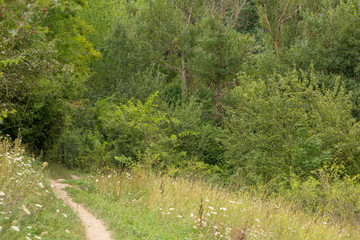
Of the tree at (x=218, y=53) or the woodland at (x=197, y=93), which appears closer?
the woodland at (x=197, y=93)

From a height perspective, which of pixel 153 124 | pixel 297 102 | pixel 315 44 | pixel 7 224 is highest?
pixel 315 44

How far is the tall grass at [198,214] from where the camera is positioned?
6.51m

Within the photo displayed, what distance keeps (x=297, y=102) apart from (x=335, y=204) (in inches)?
254

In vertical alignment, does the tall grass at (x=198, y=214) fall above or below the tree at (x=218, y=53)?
below

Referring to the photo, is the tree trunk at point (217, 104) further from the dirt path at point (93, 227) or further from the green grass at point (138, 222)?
the dirt path at point (93, 227)

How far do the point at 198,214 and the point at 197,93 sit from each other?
21127 mm

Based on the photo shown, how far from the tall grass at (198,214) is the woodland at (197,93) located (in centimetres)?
180

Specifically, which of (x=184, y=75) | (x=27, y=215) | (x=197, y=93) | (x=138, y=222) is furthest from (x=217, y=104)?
(x=27, y=215)

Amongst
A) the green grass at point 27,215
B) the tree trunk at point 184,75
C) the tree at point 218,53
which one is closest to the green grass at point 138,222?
the green grass at point 27,215

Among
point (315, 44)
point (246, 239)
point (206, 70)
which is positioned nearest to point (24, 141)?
point (246, 239)

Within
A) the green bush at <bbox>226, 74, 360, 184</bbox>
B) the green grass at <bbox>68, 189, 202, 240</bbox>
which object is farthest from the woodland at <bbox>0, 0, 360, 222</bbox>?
the green grass at <bbox>68, 189, 202, 240</bbox>

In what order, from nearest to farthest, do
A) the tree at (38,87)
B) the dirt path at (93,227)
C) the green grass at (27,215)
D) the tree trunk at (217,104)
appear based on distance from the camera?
the green grass at (27,215) < the dirt path at (93,227) < the tree at (38,87) < the tree trunk at (217,104)

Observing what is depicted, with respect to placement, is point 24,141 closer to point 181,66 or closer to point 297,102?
point 297,102

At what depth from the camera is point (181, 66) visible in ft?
102
